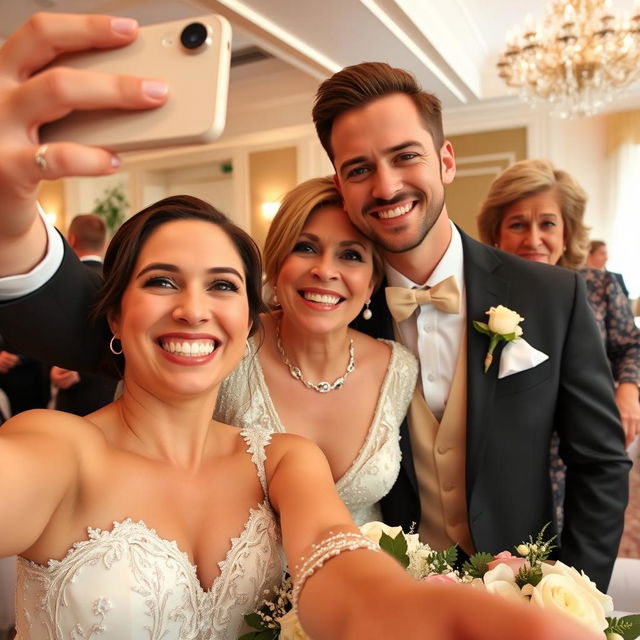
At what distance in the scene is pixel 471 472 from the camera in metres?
1.78

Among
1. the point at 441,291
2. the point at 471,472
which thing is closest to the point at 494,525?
the point at 471,472

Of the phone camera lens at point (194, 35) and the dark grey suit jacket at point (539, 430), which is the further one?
the dark grey suit jacket at point (539, 430)

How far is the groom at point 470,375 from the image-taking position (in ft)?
5.98

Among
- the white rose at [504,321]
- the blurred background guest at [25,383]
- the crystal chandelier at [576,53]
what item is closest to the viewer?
the white rose at [504,321]

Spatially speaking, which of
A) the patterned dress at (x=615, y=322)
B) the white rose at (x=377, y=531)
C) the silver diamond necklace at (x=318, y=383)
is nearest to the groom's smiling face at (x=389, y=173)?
the silver diamond necklace at (x=318, y=383)

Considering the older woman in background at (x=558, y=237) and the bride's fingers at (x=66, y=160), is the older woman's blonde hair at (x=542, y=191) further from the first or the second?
the bride's fingers at (x=66, y=160)

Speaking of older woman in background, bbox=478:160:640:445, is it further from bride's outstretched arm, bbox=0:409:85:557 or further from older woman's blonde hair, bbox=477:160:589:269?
bride's outstretched arm, bbox=0:409:85:557

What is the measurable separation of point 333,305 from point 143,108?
1.17 meters

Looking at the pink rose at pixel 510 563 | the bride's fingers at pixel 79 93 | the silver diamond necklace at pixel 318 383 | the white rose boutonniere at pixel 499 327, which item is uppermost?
the bride's fingers at pixel 79 93

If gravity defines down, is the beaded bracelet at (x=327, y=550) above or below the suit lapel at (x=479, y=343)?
below

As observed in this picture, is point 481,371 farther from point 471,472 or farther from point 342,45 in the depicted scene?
point 342,45

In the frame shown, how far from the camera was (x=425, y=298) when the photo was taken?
6.22 ft

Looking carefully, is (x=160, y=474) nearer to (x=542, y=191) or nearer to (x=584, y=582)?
(x=584, y=582)

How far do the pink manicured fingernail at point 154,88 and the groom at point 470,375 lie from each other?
3.79 ft
